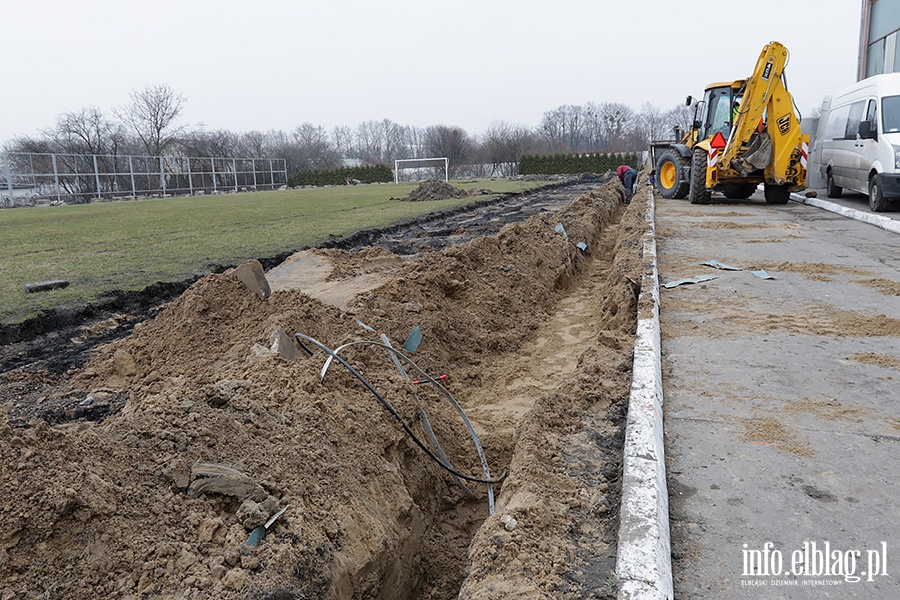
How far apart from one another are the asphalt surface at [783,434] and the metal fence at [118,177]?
119 feet

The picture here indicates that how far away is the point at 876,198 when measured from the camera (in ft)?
44.2

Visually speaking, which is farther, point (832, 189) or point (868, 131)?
point (832, 189)

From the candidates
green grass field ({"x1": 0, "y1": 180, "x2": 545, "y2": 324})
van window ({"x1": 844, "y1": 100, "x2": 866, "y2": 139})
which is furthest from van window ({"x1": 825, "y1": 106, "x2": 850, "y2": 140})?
green grass field ({"x1": 0, "y1": 180, "x2": 545, "y2": 324})

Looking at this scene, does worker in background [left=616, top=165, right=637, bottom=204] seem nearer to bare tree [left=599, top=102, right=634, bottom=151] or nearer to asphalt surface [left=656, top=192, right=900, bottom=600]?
asphalt surface [left=656, top=192, right=900, bottom=600]

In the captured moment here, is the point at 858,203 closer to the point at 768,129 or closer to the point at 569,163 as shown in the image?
the point at 768,129

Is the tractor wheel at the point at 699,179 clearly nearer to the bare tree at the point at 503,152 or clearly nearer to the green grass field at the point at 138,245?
the green grass field at the point at 138,245

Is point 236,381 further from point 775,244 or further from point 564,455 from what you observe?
point 775,244

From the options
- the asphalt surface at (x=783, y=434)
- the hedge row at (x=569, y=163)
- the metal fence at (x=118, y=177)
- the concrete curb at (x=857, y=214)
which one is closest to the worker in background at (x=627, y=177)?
the concrete curb at (x=857, y=214)

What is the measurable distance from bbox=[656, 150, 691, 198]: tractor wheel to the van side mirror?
443cm

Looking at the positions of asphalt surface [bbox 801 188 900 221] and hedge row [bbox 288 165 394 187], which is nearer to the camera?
asphalt surface [bbox 801 188 900 221]

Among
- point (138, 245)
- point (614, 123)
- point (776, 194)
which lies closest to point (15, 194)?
point (138, 245)

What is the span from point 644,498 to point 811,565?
673mm

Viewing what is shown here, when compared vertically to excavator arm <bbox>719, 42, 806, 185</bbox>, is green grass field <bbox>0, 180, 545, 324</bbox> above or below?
below

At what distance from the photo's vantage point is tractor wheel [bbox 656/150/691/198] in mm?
17453
